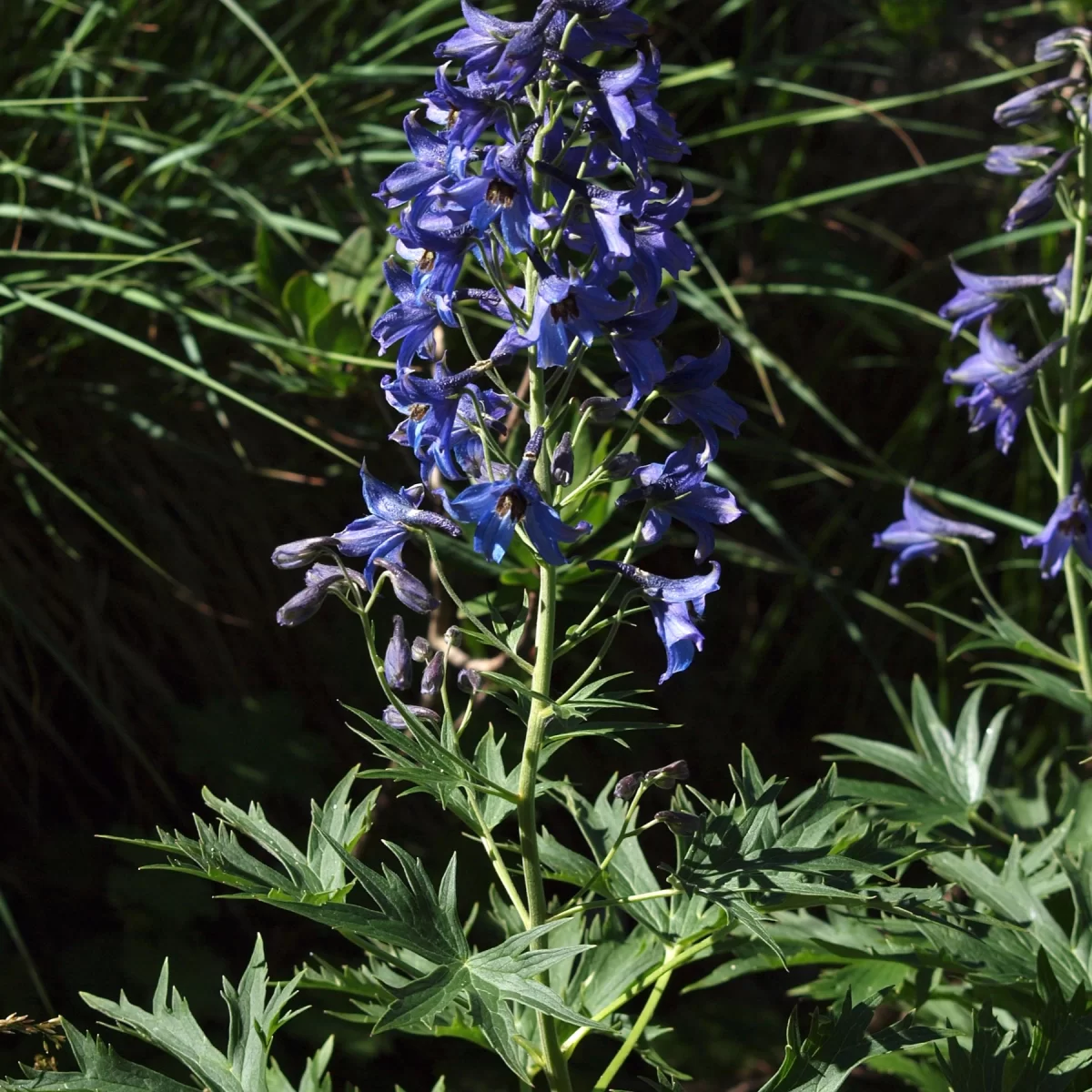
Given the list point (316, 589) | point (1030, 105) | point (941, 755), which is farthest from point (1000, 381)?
point (316, 589)

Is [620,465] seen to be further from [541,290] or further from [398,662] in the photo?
[398,662]

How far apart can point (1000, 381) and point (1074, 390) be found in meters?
0.13

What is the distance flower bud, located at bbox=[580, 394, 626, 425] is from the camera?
4.44ft

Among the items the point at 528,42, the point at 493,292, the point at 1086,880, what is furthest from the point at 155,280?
the point at 1086,880

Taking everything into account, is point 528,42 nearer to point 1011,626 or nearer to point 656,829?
point 1011,626

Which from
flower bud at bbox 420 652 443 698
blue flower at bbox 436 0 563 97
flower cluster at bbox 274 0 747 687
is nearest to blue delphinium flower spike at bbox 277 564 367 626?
flower cluster at bbox 274 0 747 687

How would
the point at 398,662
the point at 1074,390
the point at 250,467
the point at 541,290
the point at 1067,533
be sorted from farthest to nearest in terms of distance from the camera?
the point at 250,467 → the point at 1074,390 → the point at 1067,533 → the point at 398,662 → the point at 541,290

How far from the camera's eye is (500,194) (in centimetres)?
121

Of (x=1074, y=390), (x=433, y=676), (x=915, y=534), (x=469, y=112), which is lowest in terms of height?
(x=915, y=534)

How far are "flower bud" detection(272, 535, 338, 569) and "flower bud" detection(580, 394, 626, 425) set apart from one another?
336 mm

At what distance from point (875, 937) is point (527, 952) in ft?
2.76

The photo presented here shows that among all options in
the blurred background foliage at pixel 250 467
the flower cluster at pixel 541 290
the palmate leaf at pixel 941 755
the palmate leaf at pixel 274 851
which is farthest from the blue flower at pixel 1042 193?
the palmate leaf at pixel 274 851

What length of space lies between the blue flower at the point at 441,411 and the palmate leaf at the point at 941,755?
3.11ft

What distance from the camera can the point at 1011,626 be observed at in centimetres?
210
